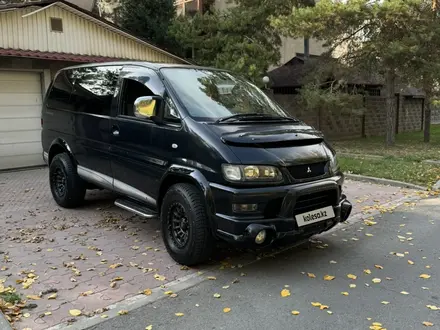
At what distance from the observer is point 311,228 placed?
443 centimetres

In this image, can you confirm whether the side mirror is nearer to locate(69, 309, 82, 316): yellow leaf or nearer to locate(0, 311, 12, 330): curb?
locate(69, 309, 82, 316): yellow leaf

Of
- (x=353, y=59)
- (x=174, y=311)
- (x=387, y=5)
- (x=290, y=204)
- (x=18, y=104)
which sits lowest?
(x=174, y=311)

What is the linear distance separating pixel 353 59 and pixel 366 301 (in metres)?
12.3

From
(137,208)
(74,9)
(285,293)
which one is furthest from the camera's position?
(74,9)

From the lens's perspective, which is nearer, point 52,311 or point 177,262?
point 52,311

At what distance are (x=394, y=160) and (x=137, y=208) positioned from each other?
8.65m

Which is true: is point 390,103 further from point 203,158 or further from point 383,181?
point 203,158

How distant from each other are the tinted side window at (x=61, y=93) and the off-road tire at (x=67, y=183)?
0.77 meters

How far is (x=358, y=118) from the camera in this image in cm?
1933

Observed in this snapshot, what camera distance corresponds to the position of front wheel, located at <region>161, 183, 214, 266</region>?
4.32m

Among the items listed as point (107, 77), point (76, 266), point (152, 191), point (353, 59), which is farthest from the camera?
point (353, 59)

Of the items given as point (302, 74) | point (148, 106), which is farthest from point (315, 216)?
point (302, 74)

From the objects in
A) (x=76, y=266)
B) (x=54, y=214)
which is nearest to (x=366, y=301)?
(x=76, y=266)

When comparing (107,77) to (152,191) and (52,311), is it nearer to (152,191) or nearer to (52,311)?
(152,191)
